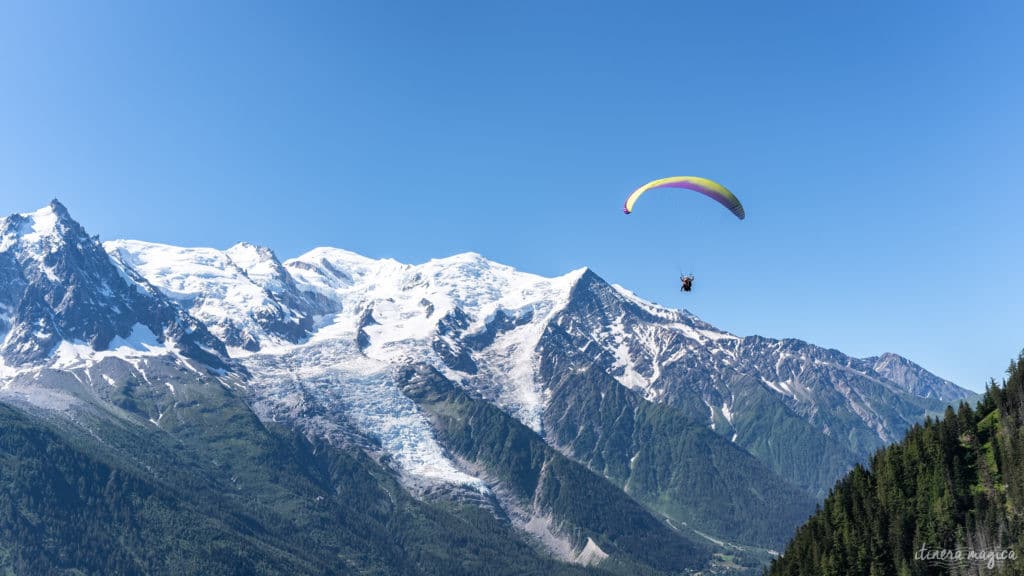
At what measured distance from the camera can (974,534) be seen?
157 m

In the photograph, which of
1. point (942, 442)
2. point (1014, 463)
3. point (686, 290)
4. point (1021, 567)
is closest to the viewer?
point (1021, 567)

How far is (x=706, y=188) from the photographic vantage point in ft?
493

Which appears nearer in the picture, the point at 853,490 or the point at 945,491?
the point at 945,491

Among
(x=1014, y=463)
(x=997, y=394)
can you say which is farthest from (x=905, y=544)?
(x=997, y=394)

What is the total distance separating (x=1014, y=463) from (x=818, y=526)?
40076 millimetres

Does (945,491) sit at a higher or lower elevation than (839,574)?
higher

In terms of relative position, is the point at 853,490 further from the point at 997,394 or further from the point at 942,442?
the point at 997,394

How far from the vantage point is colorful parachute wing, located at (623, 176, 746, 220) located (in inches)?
5876

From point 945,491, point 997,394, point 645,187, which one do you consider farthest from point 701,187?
point 997,394

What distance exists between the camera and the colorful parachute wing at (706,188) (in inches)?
5876

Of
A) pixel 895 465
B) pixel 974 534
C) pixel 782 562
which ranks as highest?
pixel 895 465

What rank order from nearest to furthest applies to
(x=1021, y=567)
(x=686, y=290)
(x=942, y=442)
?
(x=1021, y=567) → (x=686, y=290) → (x=942, y=442)

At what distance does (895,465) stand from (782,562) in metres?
32.2

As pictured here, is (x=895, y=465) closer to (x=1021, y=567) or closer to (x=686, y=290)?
(x=1021, y=567)
